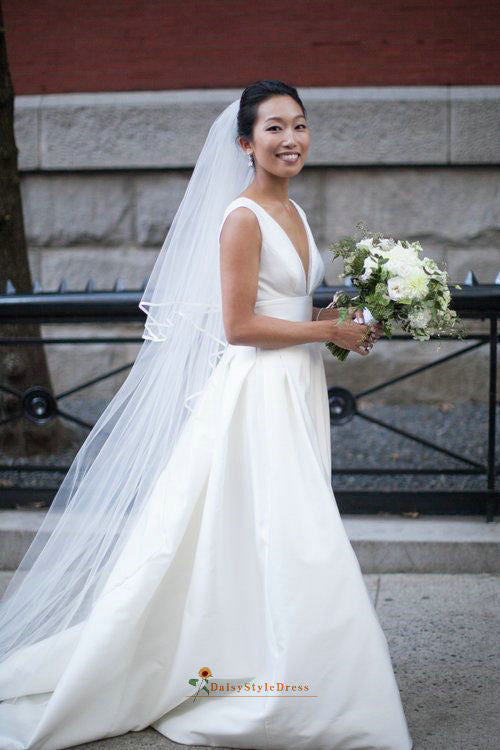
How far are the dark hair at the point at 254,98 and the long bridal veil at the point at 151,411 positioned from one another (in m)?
0.10

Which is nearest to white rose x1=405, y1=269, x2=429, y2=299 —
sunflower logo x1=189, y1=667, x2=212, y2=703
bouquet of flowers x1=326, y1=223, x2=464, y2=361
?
bouquet of flowers x1=326, y1=223, x2=464, y2=361

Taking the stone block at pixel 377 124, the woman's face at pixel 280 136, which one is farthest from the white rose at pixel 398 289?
the stone block at pixel 377 124

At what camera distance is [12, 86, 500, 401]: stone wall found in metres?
7.32

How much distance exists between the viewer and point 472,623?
400 centimetres

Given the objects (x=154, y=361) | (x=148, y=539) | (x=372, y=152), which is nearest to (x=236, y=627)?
(x=148, y=539)

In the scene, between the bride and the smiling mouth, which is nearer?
the bride

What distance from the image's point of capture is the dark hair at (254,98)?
315 cm

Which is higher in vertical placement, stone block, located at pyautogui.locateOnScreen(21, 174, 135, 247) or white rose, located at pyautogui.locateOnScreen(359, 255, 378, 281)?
stone block, located at pyautogui.locateOnScreen(21, 174, 135, 247)

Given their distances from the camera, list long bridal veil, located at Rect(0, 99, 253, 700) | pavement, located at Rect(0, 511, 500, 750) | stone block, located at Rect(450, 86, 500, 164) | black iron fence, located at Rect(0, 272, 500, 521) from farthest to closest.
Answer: stone block, located at Rect(450, 86, 500, 164) → black iron fence, located at Rect(0, 272, 500, 521) → long bridal veil, located at Rect(0, 99, 253, 700) → pavement, located at Rect(0, 511, 500, 750)

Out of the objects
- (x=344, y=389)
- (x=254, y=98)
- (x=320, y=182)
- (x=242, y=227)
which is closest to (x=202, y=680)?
(x=242, y=227)

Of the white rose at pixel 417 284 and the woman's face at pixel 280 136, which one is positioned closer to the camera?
the white rose at pixel 417 284

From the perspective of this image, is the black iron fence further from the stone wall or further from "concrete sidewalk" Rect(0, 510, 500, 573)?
the stone wall

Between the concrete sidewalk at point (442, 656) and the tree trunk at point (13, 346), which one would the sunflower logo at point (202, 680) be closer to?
the concrete sidewalk at point (442, 656)

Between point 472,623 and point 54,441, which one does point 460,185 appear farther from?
point 472,623
